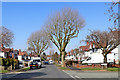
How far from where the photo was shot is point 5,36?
36.4 metres

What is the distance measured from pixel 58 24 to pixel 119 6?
3354 cm

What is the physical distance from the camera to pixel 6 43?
37.2 meters

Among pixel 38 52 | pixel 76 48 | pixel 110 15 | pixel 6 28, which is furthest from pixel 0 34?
pixel 76 48

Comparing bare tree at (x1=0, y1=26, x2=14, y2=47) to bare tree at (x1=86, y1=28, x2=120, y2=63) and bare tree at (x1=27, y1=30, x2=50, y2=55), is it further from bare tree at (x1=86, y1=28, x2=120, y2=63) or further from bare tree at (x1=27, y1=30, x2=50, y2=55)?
bare tree at (x1=27, y1=30, x2=50, y2=55)

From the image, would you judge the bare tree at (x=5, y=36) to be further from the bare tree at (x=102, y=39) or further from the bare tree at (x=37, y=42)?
the bare tree at (x=37, y=42)

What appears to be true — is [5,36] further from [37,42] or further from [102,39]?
[37,42]

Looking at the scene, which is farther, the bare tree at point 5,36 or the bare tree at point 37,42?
the bare tree at point 37,42

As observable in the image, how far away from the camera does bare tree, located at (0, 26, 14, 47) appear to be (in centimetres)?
3566

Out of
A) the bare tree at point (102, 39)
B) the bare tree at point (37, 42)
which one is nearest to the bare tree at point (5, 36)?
the bare tree at point (102, 39)

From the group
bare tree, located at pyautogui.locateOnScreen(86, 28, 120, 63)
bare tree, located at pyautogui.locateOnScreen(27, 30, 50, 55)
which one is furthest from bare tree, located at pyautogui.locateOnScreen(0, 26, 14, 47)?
bare tree, located at pyautogui.locateOnScreen(27, 30, 50, 55)

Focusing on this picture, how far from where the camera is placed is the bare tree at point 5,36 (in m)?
35.7

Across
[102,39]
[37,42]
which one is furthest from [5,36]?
[37,42]

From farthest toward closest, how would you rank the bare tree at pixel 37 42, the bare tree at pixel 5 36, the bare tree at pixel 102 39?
the bare tree at pixel 37 42 → the bare tree at pixel 102 39 → the bare tree at pixel 5 36

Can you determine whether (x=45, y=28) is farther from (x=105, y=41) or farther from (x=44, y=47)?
(x=44, y=47)
